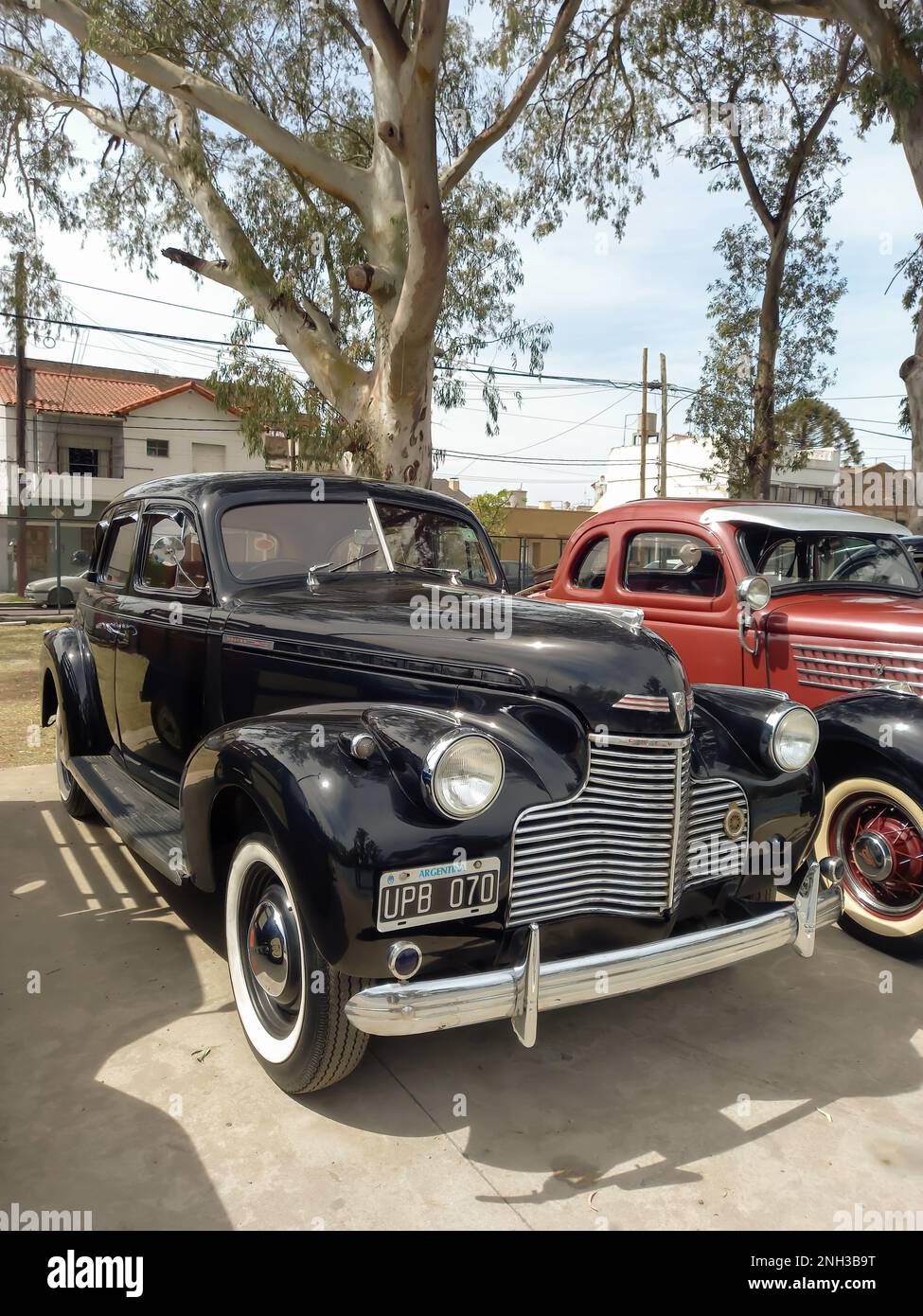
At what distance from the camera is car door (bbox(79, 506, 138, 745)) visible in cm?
467

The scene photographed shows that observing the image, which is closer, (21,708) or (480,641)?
(480,641)

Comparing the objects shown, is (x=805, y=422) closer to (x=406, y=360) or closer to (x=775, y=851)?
(x=406, y=360)

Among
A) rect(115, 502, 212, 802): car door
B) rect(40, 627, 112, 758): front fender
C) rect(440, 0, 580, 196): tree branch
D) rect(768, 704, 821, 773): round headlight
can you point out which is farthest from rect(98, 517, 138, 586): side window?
rect(440, 0, 580, 196): tree branch

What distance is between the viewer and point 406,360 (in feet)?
28.2

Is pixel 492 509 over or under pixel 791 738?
over

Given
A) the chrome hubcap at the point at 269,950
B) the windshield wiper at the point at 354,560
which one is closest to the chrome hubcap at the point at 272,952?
the chrome hubcap at the point at 269,950

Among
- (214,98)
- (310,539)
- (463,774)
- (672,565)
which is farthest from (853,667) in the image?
(214,98)

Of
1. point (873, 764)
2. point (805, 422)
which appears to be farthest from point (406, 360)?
point (805, 422)

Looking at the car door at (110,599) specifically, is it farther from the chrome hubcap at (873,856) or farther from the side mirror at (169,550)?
the chrome hubcap at (873,856)

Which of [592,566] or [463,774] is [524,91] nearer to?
[592,566]

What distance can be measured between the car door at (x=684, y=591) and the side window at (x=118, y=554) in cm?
271

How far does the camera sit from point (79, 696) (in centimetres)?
483

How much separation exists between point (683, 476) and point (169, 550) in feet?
125

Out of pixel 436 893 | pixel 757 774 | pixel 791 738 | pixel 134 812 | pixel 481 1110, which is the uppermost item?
pixel 791 738
